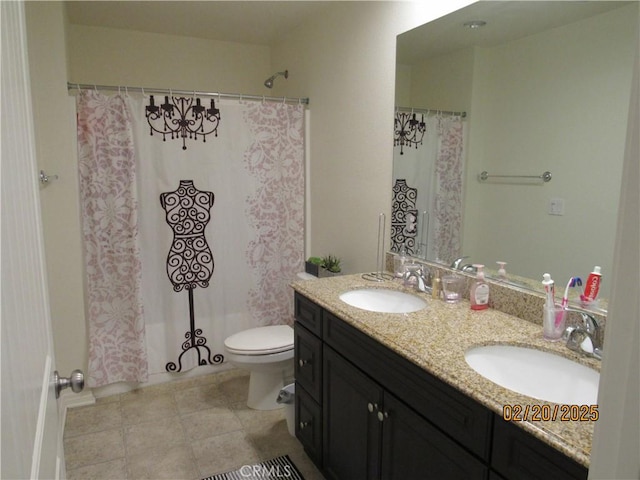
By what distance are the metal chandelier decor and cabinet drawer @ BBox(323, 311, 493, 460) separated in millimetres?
1646

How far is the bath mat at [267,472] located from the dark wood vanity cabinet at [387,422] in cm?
13

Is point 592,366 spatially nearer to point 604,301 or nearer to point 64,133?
point 604,301

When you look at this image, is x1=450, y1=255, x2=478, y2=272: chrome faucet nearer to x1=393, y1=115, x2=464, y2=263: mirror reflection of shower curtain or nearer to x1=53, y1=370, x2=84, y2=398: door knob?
x1=393, y1=115, x2=464, y2=263: mirror reflection of shower curtain

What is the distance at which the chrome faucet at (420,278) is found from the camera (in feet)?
6.51

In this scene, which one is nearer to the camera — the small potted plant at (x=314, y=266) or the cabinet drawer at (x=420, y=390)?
the cabinet drawer at (x=420, y=390)

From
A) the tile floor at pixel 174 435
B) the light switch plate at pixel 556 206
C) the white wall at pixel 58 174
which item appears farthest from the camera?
the white wall at pixel 58 174

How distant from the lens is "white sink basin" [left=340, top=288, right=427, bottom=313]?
77.8 inches

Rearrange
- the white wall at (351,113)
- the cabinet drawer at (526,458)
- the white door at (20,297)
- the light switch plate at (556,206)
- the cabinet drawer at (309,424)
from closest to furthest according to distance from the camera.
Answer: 1. the white door at (20,297)
2. the cabinet drawer at (526,458)
3. the light switch plate at (556,206)
4. the cabinet drawer at (309,424)
5. the white wall at (351,113)

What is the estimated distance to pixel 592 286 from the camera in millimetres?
1364

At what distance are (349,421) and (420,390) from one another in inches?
20.8

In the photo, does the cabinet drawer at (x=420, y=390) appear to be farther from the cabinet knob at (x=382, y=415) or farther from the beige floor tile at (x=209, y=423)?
the beige floor tile at (x=209, y=423)

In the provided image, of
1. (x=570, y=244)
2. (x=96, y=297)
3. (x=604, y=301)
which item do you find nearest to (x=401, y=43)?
(x=570, y=244)

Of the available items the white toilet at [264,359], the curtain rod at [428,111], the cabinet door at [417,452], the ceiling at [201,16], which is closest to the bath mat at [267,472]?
the white toilet at [264,359]
